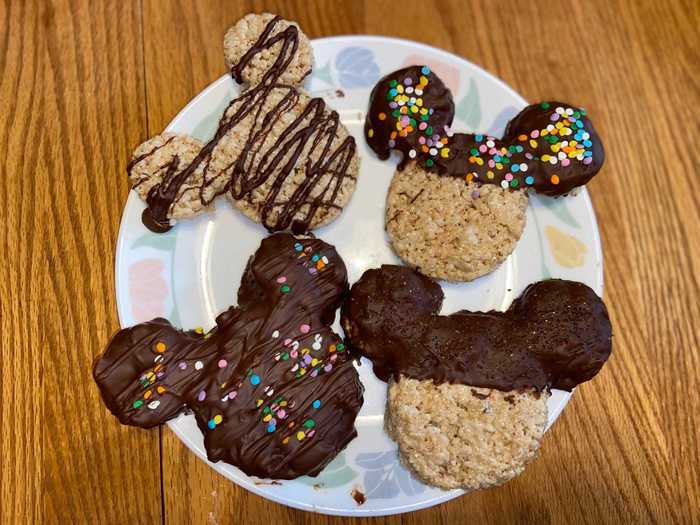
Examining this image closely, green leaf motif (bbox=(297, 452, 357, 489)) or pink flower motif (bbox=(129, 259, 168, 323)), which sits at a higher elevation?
pink flower motif (bbox=(129, 259, 168, 323))

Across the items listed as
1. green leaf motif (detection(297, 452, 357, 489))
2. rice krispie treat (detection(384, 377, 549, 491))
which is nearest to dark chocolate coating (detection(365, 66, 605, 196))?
rice krispie treat (detection(384, 377, 549, 491))

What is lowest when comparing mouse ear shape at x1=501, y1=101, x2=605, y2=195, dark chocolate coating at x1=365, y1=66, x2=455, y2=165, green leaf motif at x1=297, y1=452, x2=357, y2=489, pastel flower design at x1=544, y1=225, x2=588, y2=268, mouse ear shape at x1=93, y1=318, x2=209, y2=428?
green leaf motif at x1=297, y1=452, x2=357, y2=489

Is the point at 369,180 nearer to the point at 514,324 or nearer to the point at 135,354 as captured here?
the point at 514,324

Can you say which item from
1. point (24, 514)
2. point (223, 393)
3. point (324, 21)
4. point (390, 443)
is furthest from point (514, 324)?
point (24, 514)

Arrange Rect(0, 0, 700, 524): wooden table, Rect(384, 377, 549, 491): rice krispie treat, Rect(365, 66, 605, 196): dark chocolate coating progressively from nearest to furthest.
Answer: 1. Rect(384, 377, 549, 491): rice krispie treat
2. Rect(365, 66, 605, 196): dark chocolate coating
3. Rect(0, 0, 700, 524): wooden table

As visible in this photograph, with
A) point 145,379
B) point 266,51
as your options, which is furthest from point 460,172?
point 145,379

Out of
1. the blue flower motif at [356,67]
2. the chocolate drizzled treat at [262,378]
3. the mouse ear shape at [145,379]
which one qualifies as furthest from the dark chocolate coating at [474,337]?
the blue flower motif at [356,67]

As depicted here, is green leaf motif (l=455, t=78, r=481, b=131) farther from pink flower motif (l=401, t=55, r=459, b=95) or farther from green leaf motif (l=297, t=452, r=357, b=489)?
green leaf motif (l=297, t=452, r=357, b=489)
